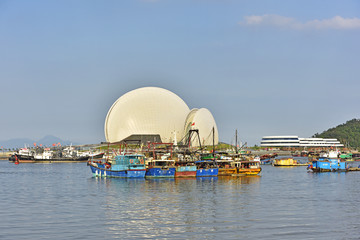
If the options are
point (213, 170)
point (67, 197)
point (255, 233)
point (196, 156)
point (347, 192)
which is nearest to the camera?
point (255, 233)

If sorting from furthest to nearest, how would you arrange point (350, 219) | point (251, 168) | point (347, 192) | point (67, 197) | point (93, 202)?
point (251, 168) < point (347, 192) < point (67, 197) < point (93, 202) < point (350, 219)

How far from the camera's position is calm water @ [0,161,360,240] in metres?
32.9

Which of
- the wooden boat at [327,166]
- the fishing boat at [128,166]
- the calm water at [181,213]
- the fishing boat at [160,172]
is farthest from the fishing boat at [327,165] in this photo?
the fishing boat at [128,166]

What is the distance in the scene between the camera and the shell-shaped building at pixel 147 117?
177m

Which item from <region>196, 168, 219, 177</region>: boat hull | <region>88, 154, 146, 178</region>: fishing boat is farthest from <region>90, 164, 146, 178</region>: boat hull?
<region>196, 168, 219, 177</region>: boat hull

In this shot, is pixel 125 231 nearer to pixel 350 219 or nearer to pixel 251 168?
pixel 350 219

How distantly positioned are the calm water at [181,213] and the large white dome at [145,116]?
113 metres

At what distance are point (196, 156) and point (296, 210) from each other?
199 feet

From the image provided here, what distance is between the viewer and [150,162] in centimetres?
8475

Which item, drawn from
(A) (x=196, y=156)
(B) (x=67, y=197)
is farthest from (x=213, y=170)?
(B) (x=67, y=197)

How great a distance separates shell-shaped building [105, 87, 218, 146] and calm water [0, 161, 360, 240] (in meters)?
113

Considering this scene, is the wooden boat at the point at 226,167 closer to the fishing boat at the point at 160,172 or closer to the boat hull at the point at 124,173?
the fishing boat at the point at 160,172

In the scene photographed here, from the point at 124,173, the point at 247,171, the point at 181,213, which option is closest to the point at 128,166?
the point at 124,173

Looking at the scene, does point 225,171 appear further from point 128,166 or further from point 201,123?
point 201,123
